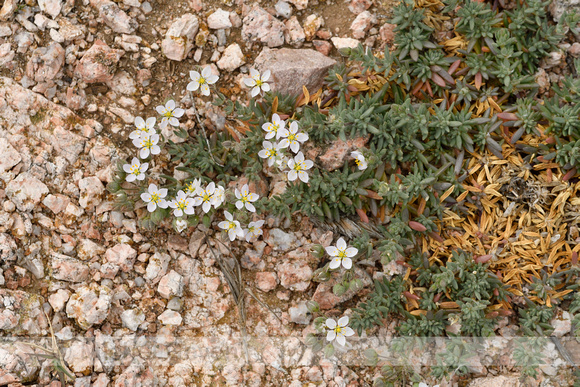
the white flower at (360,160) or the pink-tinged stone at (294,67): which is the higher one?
the pink-tinged stone at (294,67)

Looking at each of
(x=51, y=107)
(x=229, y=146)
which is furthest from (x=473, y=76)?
(x=51, y=107)

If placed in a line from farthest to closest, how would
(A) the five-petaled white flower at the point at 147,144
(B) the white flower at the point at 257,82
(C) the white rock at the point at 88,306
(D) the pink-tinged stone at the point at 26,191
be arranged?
(B) the white flower at the point at 257,82 → (A) the five-petaled white flower at the point at 147,144 → (D) the pink-tinged stone at the point at 26,191 → (C) the white rock at the point at 88,306

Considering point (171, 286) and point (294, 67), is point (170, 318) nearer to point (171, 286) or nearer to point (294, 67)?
point (171, 286)

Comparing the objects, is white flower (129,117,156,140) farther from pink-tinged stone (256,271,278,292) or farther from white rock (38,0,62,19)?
pink-tinged stone (256,271,278,292)

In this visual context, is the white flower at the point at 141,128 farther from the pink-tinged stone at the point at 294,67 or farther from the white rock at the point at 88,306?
the white rock at the point at 88,306

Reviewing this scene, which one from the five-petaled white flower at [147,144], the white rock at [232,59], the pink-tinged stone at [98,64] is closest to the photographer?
the five-petaled white flower at [147,144]

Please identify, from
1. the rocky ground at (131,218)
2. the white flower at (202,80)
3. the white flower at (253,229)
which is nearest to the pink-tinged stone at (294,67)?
the rocky ground at (131,218)

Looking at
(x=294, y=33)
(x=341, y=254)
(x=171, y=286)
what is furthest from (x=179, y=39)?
(x=341, y=254)

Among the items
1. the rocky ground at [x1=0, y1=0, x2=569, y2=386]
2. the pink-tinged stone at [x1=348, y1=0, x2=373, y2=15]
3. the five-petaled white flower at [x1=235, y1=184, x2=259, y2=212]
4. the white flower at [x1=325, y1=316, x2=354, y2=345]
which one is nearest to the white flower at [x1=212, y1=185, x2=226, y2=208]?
the five-petaled white flower at [x1=235, y1=184, x2=259, y2=212]
